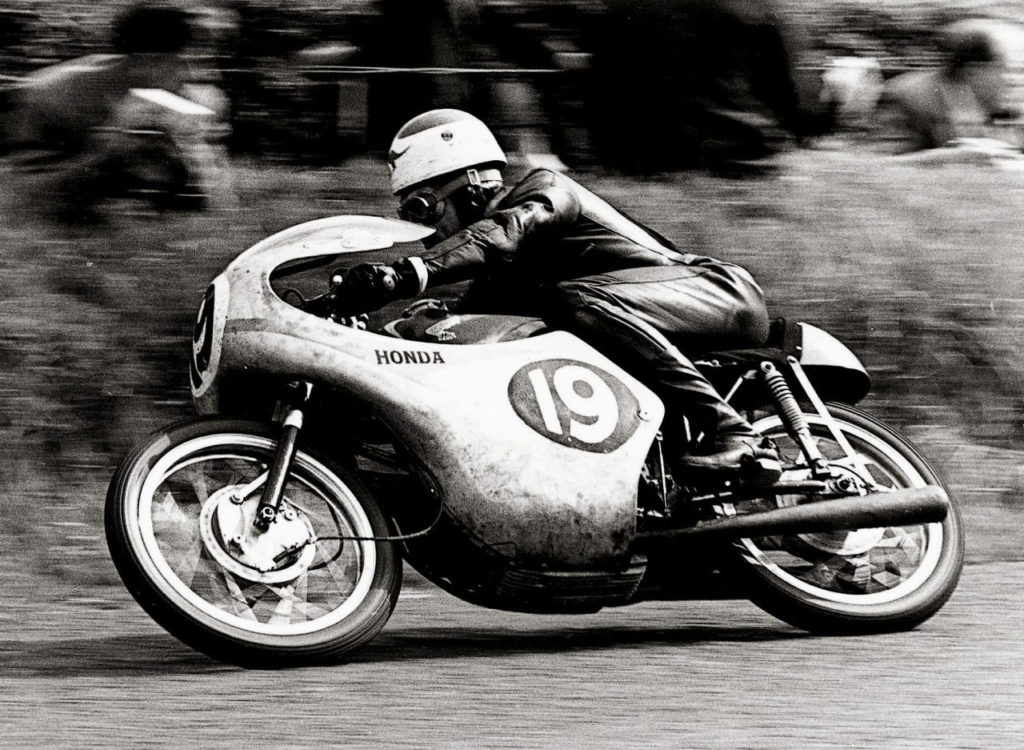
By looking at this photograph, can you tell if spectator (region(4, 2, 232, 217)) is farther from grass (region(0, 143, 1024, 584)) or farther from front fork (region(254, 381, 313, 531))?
front fork (region(254, 381, 313, 531))

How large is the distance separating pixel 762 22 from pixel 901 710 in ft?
15.3

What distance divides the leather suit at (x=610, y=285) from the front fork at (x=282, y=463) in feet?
1.84

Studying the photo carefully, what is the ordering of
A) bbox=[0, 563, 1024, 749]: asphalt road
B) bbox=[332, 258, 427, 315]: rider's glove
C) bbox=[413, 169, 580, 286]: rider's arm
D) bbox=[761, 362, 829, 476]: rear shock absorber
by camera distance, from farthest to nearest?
bbox=[761, 362, 829, 476]: rear shock absorber → bbox=[413, 169, 580, 286]: rider's arm → bbox=[332, 258, 427, 315]: rider's glove → bbox=[0, 563, 1024, 749]: asphalt road

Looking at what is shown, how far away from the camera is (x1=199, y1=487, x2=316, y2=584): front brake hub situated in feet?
18.2

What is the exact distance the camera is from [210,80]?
877 centimetres

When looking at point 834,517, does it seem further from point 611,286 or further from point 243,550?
point 243,550

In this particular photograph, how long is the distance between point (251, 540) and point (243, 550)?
0.04 meters

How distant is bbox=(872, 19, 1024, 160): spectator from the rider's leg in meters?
3.55

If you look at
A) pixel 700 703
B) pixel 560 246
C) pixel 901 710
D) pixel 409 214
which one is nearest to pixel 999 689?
pixel 901 710

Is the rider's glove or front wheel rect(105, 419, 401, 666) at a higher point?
the rider's glove

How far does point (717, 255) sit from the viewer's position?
8.53 m

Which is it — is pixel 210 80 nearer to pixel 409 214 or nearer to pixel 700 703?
pixel 409 214

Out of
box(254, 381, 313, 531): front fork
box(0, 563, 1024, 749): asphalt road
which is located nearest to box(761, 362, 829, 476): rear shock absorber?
box(0, 563, 1024, 749): asphalt road

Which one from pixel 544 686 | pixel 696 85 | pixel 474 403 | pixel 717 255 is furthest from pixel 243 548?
pixel 696 85
